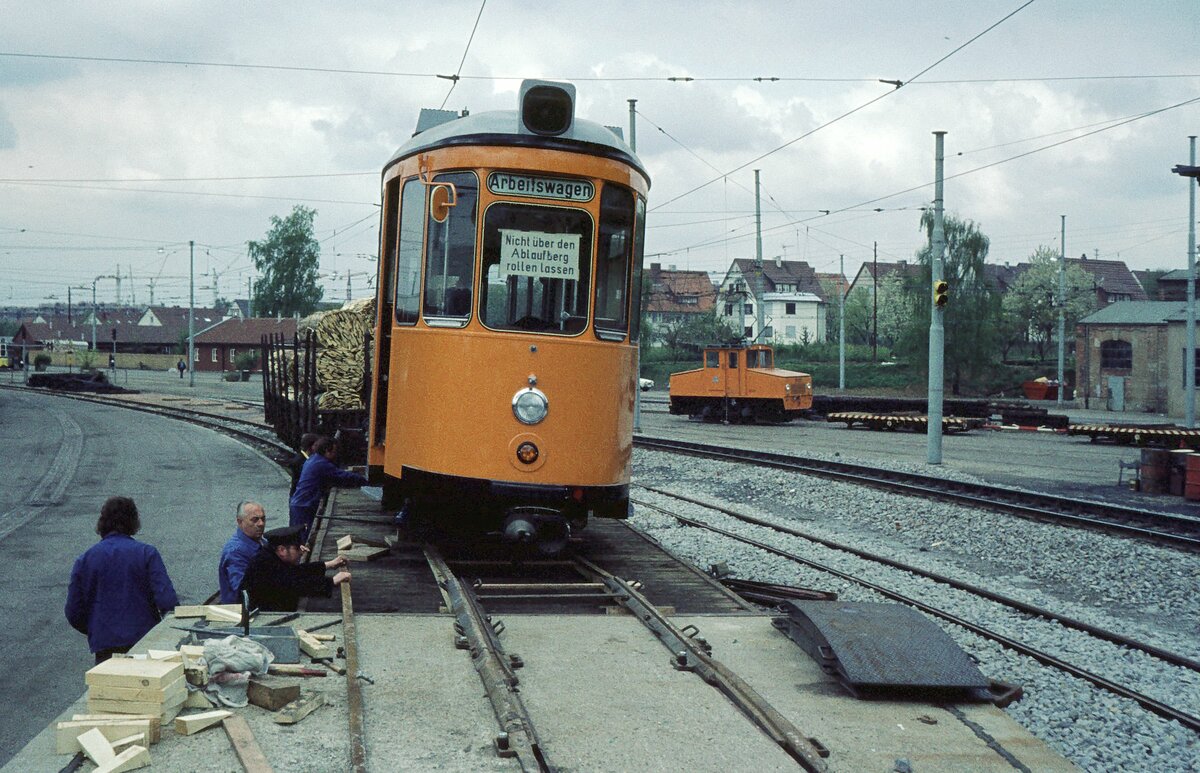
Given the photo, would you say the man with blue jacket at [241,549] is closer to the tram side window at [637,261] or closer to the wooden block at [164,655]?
the wooden block at [164,655]

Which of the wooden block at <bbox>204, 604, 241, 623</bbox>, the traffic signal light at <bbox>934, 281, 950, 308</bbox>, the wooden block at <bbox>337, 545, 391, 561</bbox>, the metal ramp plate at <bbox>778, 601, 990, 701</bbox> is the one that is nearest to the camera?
the metal ramp plate at <bbox>778, 601, 990, 701</bbox>

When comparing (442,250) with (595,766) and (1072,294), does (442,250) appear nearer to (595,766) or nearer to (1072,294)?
(595,766)

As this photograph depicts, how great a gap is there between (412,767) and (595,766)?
75 centimetres

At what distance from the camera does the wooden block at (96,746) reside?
4398 mm

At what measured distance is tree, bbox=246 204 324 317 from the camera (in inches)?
3403

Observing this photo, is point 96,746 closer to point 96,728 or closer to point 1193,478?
point 96,728

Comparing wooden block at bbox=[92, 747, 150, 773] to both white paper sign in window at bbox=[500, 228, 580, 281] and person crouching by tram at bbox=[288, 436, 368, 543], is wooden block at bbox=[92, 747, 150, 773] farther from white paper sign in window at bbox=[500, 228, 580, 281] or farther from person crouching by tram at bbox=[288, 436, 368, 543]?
person crouching by tram at bbox=[288, 436, 368, 543]

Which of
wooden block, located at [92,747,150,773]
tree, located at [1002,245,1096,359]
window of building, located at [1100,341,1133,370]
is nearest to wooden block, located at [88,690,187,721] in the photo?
wooden block, located at [92,747,150,773]

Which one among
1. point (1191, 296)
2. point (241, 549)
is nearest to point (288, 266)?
point (1191, 296)

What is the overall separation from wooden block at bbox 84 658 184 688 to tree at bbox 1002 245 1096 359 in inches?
2524

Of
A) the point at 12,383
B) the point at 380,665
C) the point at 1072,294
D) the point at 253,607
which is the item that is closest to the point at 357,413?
the point at 253,607

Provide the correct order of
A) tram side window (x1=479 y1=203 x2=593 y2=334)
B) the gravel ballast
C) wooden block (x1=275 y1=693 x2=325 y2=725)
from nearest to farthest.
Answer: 1. wooden block (x1=275 y1=693 x2=325 y2=725)
2. the gravel ballast
3. tram side window (x1=479 y1=203 x2=593 y2=334)

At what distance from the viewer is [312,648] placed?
593 centimetres

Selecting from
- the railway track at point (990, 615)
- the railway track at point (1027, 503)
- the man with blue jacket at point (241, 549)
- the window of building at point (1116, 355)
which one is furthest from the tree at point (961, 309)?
the man with blue jacket at point (241, 549)
